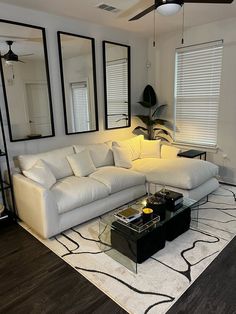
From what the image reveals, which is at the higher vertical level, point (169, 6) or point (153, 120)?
point (169, 6)

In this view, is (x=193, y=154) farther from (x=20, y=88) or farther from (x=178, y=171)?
(x=20, y=88)

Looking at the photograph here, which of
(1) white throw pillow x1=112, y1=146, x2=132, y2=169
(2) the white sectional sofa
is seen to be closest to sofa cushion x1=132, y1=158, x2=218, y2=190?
(2) the white sectional sofa

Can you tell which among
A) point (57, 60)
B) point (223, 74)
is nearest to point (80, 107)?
point (57, 60)

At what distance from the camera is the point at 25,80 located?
3201 millimetres

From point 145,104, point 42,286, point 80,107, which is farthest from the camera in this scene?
point 145,104

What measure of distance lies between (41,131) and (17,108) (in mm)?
462

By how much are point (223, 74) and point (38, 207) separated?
357 centimetres

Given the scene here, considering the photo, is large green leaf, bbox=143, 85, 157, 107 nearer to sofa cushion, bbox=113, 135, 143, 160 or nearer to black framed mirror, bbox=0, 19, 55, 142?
sofa cushion, bbox=113, 135, 143, 160

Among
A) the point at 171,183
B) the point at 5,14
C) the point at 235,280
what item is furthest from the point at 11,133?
the point at 235,280

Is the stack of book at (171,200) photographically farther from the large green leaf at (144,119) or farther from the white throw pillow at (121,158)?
the large green leaf at (144,119)

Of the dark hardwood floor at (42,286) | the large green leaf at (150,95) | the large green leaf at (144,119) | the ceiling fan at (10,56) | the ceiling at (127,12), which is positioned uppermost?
the ceiling at (127,12)

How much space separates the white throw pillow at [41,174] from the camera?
2.77 metres

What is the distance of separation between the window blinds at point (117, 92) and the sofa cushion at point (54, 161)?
1.36m

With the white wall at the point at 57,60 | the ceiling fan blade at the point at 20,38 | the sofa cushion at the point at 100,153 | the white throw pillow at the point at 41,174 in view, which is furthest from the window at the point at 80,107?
the white throw pillow at the point at 41,174
